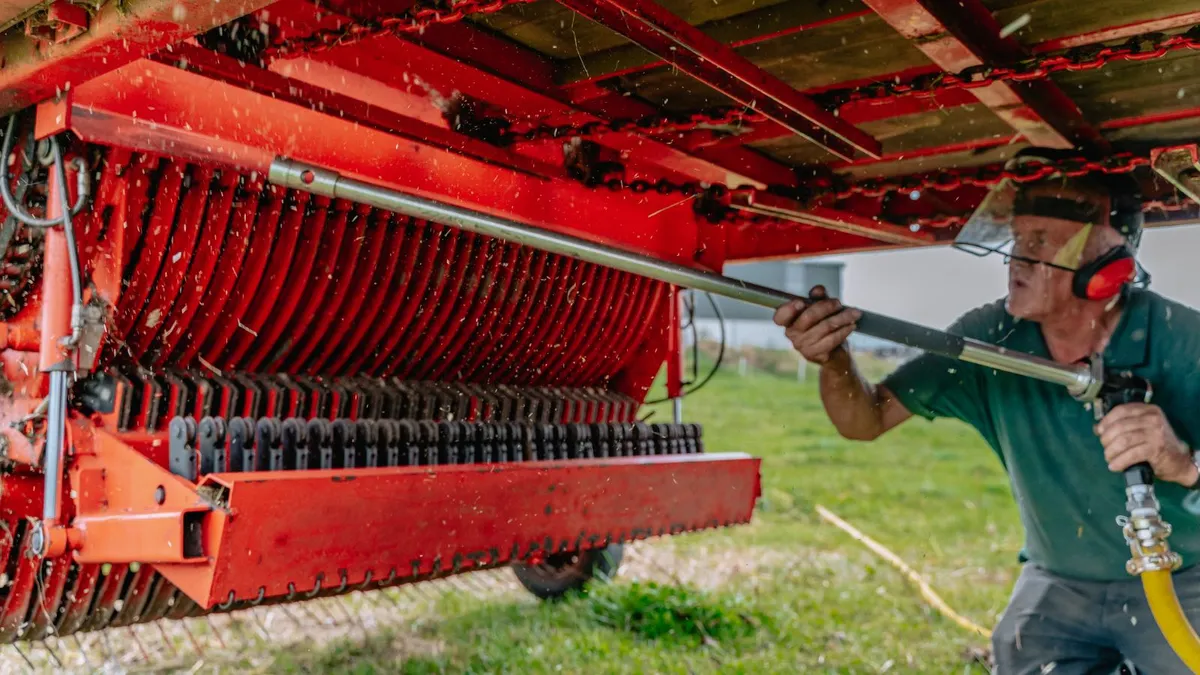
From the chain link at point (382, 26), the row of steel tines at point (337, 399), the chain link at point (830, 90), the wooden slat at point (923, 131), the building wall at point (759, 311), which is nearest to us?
the chain link at point (382, 26)

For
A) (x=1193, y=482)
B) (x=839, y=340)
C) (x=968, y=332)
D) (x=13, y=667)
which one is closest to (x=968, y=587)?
(x=968, y=332)

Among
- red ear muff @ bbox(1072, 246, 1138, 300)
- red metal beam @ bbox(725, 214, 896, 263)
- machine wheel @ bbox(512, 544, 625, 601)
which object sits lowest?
machine wheel @ bbox(512, 544, 625, 601)

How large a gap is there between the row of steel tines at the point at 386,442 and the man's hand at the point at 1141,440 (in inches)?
52.6

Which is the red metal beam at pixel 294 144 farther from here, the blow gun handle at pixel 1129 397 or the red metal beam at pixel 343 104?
the blow gun handle at pixel 1129 397

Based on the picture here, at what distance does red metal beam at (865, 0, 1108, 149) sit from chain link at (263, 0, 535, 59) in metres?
0.66

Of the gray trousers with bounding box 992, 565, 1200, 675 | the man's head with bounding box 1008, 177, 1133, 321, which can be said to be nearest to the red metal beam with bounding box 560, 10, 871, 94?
the man's head with bounding box 1008, 177, 1133, 321

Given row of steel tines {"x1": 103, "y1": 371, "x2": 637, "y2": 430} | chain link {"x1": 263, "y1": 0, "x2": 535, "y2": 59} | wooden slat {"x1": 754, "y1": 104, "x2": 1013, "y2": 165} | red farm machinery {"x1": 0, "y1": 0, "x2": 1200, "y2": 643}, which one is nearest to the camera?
chain link {"x1": 263, "y1": 0, "x2": 535, "y2": 59}

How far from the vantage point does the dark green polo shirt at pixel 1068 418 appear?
2.34m

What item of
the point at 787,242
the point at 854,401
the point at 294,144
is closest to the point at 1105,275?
the point at 854,401

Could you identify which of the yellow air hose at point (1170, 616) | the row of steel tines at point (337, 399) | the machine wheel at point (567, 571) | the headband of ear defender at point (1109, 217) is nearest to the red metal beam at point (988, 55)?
the headband of ear defender at point (1109, 217)

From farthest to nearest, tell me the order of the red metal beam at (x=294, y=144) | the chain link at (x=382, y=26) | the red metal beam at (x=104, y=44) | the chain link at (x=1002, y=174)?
1. the chain link at (x=1002, y=174)
2. the red metal beam at (x=294, y=144)
3. the chain link at (x=382, y=26)
4. the red metal beam at (x=104, y=44)

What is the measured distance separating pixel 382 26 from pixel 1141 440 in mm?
1699

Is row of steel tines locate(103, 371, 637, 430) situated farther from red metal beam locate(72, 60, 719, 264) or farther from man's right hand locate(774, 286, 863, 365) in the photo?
man's right hand locate(774, 286, 863, 365)

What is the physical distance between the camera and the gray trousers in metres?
2.30
